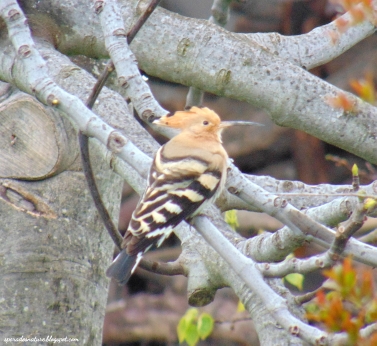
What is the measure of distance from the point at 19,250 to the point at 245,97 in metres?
1.02

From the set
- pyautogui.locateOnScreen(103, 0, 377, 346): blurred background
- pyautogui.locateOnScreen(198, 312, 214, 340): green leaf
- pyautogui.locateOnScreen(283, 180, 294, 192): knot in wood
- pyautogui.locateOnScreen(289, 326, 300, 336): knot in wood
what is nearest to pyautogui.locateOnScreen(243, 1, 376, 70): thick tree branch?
pyautogui.locateOnScreen(283, 180, 294, 192): knot in wood

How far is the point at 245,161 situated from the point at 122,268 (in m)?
4.36

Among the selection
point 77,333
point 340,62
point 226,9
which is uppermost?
point 226,9

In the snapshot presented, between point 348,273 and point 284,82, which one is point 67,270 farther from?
point 348,273

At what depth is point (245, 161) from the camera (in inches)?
253

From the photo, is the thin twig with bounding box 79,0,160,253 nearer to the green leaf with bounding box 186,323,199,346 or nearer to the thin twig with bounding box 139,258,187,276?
the thin twig with bounding box 139,258,187,276

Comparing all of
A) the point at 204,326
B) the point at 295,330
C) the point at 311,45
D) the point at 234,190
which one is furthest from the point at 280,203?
the point at 204,326

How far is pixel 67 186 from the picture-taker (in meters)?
2.61

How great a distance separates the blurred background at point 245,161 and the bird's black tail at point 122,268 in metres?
3.49

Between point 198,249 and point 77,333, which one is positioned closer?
point 198,249

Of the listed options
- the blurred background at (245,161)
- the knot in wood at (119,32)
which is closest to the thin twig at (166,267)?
the knot in wood at (119,32)

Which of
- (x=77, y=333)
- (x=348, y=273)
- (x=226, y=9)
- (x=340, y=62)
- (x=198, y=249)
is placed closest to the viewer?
(x=348, y=273)

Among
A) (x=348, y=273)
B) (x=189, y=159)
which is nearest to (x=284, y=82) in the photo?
(x=189, y=159)

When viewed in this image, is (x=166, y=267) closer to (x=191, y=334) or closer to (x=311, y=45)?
(x=191, y=334)
